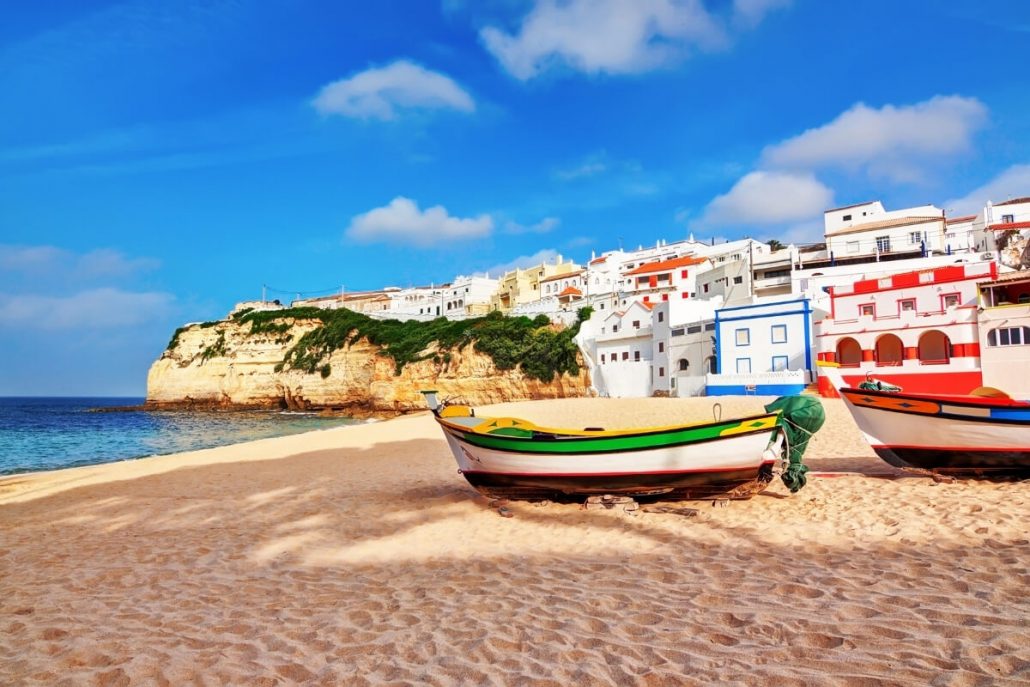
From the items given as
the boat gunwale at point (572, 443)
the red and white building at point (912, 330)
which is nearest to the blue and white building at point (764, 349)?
the red and white building at point (912, 330)

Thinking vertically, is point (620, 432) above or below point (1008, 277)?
below

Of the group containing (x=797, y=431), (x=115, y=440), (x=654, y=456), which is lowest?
(x=115, y=440)

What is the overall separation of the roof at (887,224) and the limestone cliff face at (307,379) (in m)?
25.4

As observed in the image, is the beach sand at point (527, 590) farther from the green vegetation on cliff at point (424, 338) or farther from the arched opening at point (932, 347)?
the green vegetation on cliff at point (424, 338)

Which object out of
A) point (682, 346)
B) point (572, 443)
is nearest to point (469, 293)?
point (682, 346)

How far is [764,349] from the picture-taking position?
3184 cm

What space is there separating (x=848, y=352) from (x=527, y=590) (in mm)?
29186

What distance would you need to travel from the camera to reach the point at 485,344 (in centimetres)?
4962

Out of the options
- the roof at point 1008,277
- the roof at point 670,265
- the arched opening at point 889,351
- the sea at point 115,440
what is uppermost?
the roof at point 670,265

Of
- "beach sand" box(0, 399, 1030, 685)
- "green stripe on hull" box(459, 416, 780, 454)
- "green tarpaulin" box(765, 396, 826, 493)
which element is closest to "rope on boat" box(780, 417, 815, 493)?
"green tarpaulin" box(765, 396, 826, 493)

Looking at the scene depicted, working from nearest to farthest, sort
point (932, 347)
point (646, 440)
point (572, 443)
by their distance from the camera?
1. point (646, 440)
2. point (572, 443)
3. point (932, 347)

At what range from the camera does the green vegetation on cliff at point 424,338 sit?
154 feet

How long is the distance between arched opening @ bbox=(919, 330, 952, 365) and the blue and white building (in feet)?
15.8

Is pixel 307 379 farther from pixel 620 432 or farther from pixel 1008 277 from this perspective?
pixel 620 432
